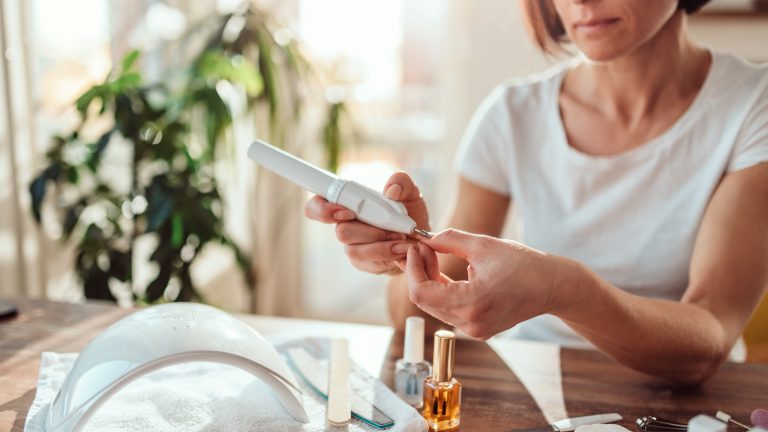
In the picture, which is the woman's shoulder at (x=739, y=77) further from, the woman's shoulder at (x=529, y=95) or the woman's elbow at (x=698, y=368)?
the woman's elbow at (x=698, y=368)

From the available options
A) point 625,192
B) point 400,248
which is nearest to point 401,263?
point 400,248

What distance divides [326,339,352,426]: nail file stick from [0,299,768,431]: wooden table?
0.13ft

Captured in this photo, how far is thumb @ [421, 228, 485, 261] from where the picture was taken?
60 cm

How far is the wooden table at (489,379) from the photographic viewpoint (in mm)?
712

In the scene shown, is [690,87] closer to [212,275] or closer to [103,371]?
[103,371]

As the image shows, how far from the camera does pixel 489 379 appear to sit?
792 mm

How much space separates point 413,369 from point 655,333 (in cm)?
24

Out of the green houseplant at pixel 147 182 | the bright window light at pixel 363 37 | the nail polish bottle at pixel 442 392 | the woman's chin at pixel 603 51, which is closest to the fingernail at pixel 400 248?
the nail polish bottle at pixel 442 392

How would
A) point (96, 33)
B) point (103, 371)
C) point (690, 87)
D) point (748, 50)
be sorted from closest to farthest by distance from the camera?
point (103, 371) → point (690, 87) → point (96, 33) → point (748, 50)

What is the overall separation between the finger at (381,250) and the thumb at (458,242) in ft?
0.33

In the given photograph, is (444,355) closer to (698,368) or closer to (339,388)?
(339,388)

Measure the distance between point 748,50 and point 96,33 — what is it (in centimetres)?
172

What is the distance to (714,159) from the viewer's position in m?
0.99

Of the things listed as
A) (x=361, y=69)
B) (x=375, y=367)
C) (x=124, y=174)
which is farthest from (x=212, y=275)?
(x=375, y=367)
